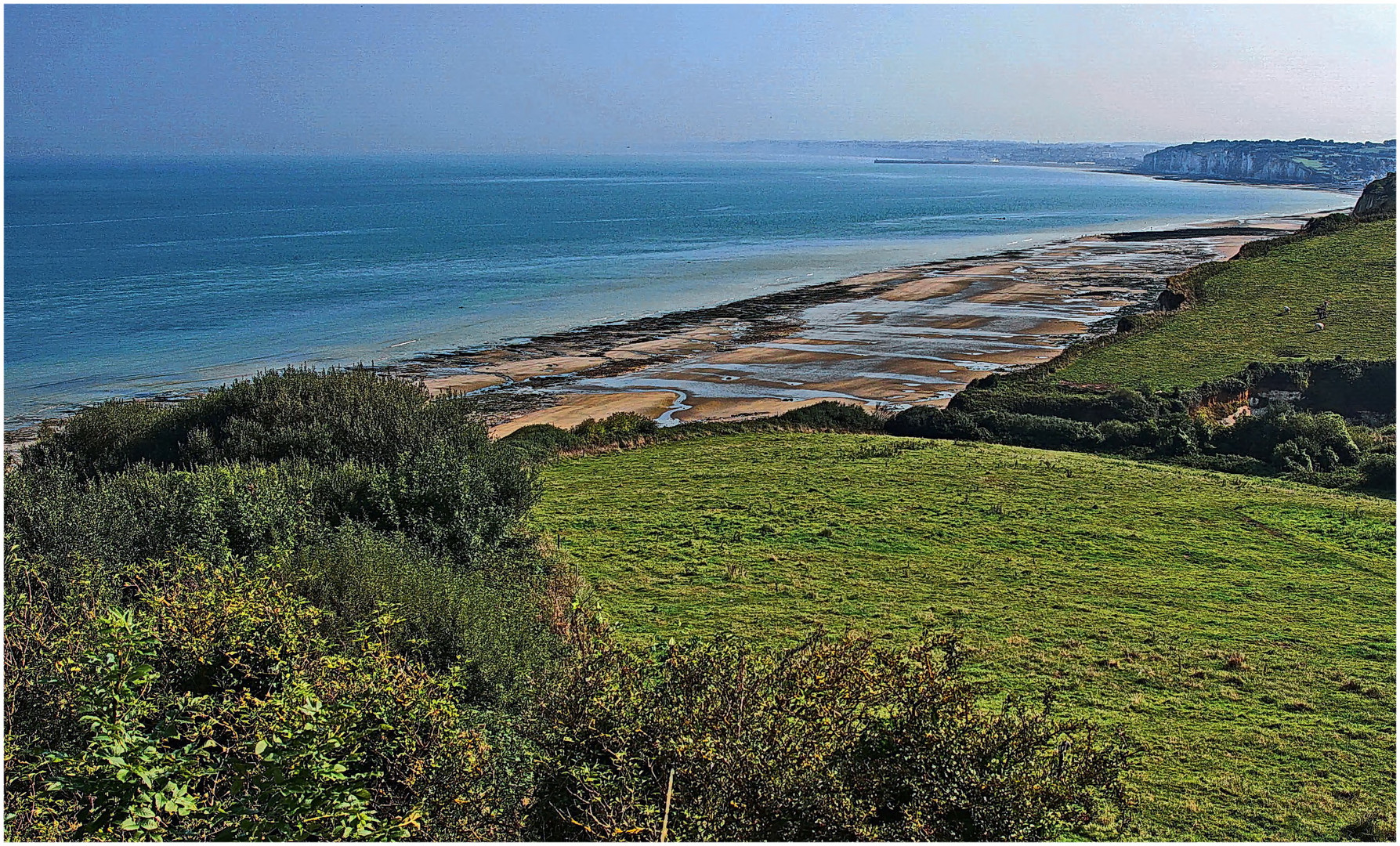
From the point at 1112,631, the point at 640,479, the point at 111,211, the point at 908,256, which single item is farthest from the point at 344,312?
the point at 111,211

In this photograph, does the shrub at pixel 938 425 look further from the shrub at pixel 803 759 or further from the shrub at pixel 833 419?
the shrub at pixel 803 759

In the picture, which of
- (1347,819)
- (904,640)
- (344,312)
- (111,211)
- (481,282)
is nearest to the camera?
(1347,819)

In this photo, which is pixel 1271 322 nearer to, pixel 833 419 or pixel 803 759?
pixel 833 419

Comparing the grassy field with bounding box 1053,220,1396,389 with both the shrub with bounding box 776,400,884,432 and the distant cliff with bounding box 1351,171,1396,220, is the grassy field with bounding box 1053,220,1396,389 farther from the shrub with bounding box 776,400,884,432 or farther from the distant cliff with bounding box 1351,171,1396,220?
the distant cliff with bounding box 1351,171,1396,220

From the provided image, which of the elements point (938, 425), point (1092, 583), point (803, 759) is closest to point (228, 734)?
point (803, 759)

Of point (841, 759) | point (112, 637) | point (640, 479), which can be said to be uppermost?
point (112, 637)

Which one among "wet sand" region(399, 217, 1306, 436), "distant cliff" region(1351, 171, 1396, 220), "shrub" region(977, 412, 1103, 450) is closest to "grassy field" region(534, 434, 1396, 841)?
"shrub" region(977, 412, 1103, 450)

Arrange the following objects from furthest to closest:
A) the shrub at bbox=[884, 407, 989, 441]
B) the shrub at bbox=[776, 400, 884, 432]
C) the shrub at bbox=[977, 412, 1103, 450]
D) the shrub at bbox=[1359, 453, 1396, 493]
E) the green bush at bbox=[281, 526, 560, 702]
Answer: the shrub at bbox=[776, 400, 884, 432]
the shrub at bbox=[884, 407, 989, 441]
the shrub at bbox=[977, 412, 1103, 450]
the shrub at bbox=[1359, 453, 1396, 493]
the green bush at bbox=[281, 526, 560, 702]

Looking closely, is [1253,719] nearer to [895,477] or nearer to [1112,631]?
[1112,631]
